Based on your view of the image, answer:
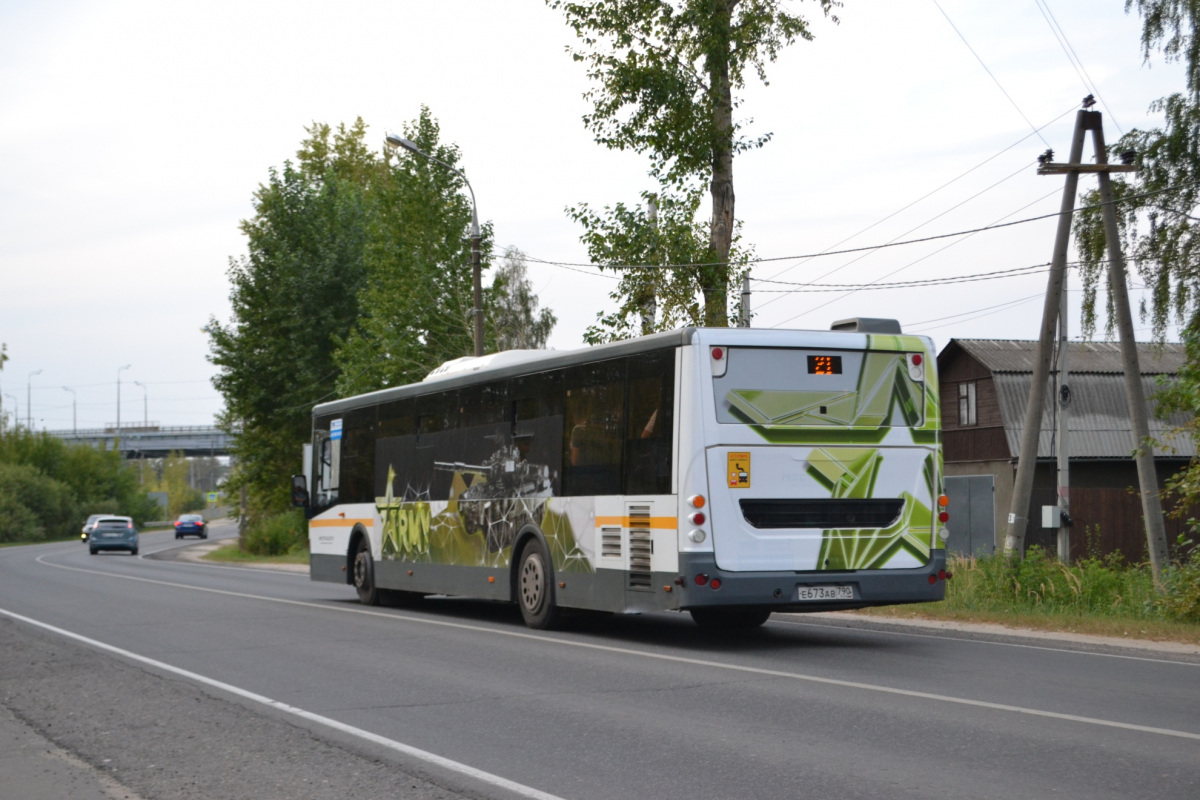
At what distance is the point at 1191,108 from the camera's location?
25.3 meters

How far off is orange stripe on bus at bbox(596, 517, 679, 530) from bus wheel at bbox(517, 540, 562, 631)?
1.35 meters

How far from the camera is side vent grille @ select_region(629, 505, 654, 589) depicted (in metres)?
12.8

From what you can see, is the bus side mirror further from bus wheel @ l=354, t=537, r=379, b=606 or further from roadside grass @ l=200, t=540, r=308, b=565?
roadside grass @ l=200, t=540, r=308, b=565

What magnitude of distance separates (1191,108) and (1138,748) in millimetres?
21065

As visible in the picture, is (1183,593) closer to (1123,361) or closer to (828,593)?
(828,593)

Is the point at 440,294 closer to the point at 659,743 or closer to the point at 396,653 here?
the point at 396,653

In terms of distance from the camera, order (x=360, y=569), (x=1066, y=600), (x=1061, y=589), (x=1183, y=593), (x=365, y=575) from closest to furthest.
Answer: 1. (x=1183, y=593)
2. (x=1066, y=600)
3. (x=1061, y=589)
4. (x=365, y=575)
5. (x=360, y=569)

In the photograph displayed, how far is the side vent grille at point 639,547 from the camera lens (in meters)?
12.8

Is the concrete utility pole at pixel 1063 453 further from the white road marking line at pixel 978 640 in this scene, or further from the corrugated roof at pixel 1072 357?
the corrugated roof at pixel 1072 357

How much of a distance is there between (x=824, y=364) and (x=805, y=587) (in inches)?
84.3

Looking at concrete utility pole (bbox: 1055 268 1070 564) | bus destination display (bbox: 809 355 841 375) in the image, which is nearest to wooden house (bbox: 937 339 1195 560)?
concrete utility pole (bbox: 1055 268 1070 564)

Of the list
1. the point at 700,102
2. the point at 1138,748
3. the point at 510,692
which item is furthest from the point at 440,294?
the point at 1138,748

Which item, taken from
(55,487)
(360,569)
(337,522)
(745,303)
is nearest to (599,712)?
(360,569)

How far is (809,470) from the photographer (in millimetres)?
12672
